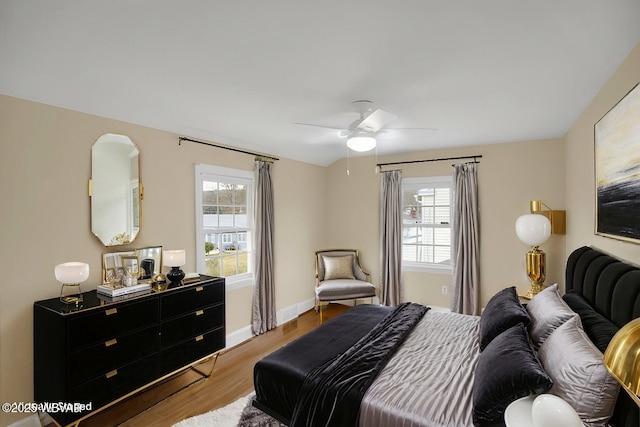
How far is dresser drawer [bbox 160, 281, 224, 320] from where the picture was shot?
2.69m

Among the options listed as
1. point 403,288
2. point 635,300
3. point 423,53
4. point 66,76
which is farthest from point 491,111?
point 66,76

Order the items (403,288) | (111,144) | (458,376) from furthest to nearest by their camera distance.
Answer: (403,288) → (111,144) → (458,376)

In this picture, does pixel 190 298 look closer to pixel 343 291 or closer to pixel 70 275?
pixel 70 275

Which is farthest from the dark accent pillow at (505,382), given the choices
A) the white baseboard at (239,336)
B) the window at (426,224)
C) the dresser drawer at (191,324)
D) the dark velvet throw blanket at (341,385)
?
the window at (426,224)

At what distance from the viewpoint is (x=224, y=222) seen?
386 cm

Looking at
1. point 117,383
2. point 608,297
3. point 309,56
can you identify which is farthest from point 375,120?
point 117,383

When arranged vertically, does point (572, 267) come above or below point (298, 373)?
above

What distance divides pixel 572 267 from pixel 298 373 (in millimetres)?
2355

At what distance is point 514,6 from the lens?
157cm

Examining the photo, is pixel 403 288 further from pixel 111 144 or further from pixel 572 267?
pixel 111 144

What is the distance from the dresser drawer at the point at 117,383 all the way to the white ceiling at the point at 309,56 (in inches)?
82.0

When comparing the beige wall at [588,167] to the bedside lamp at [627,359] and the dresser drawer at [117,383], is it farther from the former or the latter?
the dresser drawer at [117,383]

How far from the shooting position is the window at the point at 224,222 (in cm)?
353

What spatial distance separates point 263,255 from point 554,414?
11.6 feet
